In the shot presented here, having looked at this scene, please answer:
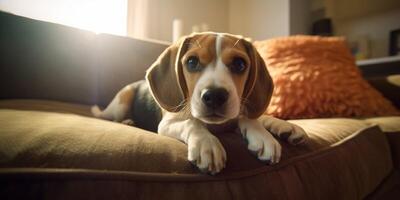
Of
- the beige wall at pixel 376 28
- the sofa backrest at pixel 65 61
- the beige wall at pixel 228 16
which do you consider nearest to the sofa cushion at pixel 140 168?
the sofa backrest at pixel 65 61

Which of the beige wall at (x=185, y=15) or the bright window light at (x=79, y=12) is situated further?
the beige wall at (x=185, y=15)

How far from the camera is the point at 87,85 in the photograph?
72.8 inches

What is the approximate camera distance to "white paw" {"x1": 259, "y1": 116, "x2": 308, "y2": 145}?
870mm

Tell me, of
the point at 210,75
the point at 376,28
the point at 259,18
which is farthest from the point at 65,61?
the point at 376,28

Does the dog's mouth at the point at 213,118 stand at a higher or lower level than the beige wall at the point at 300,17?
lower

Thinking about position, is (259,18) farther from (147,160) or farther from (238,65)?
(147,160)

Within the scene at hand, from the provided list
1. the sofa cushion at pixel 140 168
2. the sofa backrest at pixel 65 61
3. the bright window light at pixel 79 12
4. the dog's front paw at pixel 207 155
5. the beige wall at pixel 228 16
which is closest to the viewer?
the sofa cushion at pixel 140 168

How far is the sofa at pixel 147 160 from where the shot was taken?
0.51 meters

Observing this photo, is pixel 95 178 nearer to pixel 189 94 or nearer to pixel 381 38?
pixel 189 94

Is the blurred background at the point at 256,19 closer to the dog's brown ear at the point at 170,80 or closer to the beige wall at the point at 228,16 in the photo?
the beige wall at the point at 228,16

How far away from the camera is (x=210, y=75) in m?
0.90

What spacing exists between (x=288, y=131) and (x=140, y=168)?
500 millimetres

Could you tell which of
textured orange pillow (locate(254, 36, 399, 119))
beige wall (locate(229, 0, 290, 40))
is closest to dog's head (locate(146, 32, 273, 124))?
textured orange pillow (locate(254, 36, 399, 119))

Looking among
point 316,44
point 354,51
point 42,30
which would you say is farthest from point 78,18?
point 354,51
